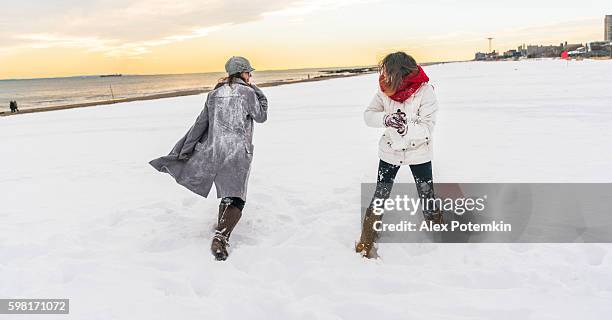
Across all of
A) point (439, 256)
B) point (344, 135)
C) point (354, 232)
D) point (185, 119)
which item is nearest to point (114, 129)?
point (185, 119)

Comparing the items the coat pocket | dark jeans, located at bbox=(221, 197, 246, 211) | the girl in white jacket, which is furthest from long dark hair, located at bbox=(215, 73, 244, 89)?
the coat pocket

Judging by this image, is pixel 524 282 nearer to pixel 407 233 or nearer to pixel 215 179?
pixel 407 233

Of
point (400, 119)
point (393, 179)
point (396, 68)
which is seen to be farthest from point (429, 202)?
point (396, 68)

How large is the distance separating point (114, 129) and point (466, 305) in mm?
11391

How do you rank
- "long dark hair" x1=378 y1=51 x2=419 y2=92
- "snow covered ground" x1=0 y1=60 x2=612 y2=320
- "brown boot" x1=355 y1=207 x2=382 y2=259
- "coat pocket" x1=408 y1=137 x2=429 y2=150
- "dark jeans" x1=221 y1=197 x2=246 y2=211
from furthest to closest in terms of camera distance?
"dark jeans" x1=221 y1=197 x2=246 y2=211 → "brown boot" x1=355 y1=207 x2=382 y2=259 → "coat pocket" x1=408 y1=137 x2=429 y2=150 → "long dark hair" x1=378 y1=51 x2=419 y2=92 → "snow covered ground" x1=0 y1=60 x2=612 y2=320

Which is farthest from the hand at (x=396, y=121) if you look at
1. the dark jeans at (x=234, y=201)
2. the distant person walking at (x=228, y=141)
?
the dark jeans at (x=234, y=201)

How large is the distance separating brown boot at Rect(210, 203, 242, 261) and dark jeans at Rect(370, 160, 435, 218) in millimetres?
1274

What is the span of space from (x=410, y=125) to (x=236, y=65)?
166 centimetres

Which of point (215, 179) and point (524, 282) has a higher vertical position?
point (215, 179)

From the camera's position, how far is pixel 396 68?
3.35 metres

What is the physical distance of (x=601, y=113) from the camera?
33.2 feet

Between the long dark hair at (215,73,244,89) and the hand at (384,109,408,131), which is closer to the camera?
the hand at (384,109,408,131)

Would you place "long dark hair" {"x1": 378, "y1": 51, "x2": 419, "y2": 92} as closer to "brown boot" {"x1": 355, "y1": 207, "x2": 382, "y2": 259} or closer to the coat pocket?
the coat pocket

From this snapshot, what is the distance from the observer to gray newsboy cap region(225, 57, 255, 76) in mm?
3871
